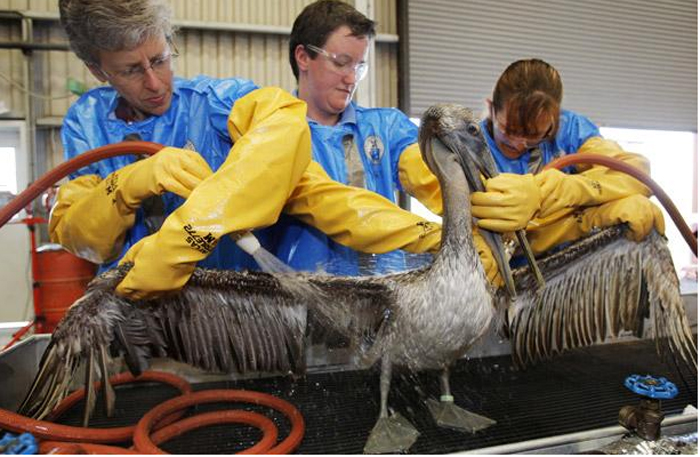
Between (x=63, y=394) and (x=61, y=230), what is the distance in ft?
1.24

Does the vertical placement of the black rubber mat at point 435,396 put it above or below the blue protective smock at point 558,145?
below

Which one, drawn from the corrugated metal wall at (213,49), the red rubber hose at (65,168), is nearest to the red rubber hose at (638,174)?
the red rubber hose at (65,168)

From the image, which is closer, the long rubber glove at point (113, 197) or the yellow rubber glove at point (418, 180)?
the long rubber glove at point (113, 197)

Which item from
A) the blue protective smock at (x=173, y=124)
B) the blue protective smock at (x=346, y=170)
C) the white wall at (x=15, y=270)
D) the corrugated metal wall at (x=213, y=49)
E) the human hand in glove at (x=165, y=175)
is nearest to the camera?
the human hand in glove at (x=165, y=175)

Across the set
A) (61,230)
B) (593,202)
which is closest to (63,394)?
(61,230)

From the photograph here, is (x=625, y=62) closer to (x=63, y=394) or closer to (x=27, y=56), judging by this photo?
(x=63, y=394)

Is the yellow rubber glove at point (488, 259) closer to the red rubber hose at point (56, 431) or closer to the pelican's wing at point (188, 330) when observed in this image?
the pelican's wing at point (188, 330)

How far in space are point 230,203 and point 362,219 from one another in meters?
0.29

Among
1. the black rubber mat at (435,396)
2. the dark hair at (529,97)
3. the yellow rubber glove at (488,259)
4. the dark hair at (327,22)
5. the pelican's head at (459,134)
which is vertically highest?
the dark hair at (327,22)

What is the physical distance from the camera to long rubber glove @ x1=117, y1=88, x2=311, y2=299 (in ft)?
2.47

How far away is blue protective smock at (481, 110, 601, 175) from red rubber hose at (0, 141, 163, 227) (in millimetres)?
974

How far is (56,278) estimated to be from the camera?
2.18m

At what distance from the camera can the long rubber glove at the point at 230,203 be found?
753 millimetres

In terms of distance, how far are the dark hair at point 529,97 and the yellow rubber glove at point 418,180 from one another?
0.92ft
